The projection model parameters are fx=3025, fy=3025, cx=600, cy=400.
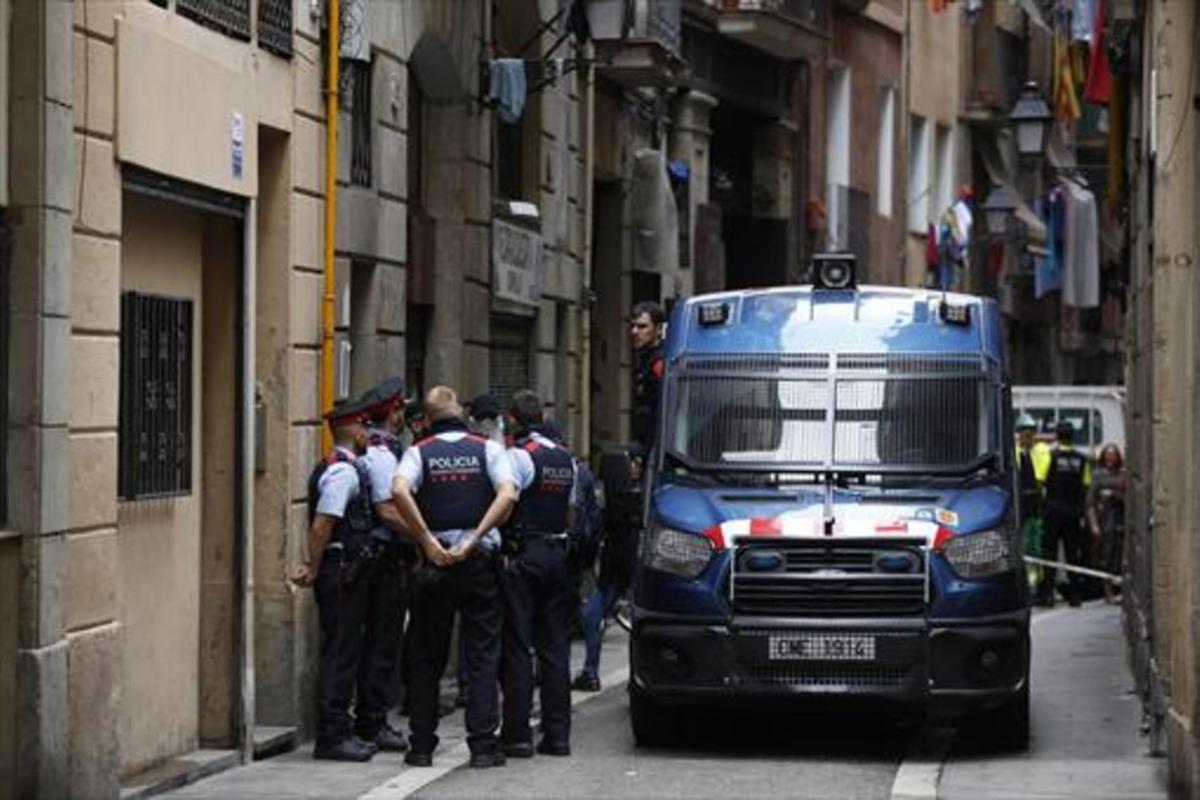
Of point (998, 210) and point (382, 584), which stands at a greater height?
point (998, 210)

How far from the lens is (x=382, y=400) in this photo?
52.7 feet

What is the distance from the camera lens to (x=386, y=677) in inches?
637

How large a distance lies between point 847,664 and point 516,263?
7.94 meters

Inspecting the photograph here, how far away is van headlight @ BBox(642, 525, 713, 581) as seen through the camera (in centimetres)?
1619

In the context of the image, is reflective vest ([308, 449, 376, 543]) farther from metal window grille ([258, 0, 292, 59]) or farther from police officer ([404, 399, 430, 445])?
metal window grille ([258, 0, 292, 59])

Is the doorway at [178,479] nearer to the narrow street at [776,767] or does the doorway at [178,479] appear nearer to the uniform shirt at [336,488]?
the narrow street at [776,767]

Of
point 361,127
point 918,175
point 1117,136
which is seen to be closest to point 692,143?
point 1117,136

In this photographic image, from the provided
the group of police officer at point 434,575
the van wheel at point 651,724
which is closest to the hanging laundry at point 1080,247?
the van wheel at point 651,724

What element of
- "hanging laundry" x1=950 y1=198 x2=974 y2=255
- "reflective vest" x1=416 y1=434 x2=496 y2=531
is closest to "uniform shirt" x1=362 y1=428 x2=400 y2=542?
"reflective vest" x1=416 y1=434 x2=496 y2=531

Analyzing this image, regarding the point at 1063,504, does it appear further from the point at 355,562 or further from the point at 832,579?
the point at 355,562

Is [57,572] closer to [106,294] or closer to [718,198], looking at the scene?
[106,294]

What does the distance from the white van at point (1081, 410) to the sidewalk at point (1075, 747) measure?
11261 mm

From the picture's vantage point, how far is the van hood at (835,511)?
16.1m

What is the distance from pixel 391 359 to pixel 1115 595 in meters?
15.0
